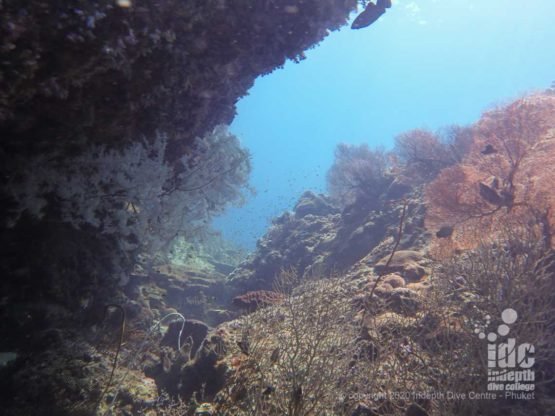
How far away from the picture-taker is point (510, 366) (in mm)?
3922

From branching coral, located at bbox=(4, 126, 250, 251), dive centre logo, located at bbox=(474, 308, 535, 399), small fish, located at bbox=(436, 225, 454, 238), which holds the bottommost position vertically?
dive centre logo, located at bbox=(474, 308, 535, 399)

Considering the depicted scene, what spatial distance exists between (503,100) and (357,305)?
9882 mm

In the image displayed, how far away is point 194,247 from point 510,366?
17.4ft

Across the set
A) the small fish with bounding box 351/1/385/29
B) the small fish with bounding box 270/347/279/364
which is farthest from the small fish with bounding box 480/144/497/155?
the small fish with bounding box 270/347/279/364

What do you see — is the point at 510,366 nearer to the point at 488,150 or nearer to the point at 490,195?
the point at 490,195

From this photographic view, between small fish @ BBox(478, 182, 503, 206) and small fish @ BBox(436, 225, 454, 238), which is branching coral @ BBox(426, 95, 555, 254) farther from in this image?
small fish @ BBox(436, 225, 454, 238)

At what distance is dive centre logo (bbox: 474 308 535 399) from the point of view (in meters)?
3.88

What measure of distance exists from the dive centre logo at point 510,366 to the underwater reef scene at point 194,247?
19 millimetres

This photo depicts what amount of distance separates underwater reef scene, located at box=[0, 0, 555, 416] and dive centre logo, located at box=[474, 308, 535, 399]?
0.06ft

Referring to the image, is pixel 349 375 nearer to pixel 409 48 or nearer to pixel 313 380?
pixel 313 380

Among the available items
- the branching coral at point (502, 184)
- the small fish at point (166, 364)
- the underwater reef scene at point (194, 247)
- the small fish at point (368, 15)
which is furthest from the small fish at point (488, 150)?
the small fish at point (166, 364)

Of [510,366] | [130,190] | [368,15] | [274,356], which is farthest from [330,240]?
[130,190]

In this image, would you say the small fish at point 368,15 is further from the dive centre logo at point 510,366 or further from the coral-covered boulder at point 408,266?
the dive centre logo at point 510,366

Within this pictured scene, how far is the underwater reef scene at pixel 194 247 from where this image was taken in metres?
3.11
